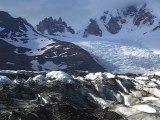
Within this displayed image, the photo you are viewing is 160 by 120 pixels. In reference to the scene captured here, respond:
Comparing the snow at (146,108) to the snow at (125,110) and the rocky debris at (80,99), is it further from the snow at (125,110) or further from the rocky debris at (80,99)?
the snow at (125,110)

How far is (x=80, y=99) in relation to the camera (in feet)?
336

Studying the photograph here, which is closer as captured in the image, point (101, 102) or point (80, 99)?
point (101, 102)

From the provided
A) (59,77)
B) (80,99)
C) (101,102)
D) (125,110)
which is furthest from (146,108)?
(59,77)

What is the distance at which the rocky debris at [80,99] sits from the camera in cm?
7331

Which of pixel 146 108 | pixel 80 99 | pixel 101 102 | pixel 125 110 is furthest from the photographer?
pixel 80 99

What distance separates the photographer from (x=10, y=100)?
8450 centimetres

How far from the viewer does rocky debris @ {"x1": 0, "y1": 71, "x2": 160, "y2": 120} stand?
241 ft

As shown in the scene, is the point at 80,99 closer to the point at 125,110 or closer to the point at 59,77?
the point at 125,110

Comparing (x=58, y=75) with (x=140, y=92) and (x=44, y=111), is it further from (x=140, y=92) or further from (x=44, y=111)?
(x=44, y=111)

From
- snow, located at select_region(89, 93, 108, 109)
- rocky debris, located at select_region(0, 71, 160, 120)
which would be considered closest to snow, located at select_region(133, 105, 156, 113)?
rocky debris, located at select_region(0, 71, 160, 120)

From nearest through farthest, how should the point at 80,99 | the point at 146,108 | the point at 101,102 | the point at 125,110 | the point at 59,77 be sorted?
the point at 125,110, the point at 146,108, the point at 101,102, the point at 80,99, the point at 59,77

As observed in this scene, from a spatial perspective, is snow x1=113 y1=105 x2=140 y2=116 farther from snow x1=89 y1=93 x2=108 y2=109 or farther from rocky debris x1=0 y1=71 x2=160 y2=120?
snow x1=89 y1=93 x2=108 y2=109

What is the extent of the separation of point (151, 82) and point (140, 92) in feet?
50.0

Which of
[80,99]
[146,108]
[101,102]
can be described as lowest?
[101,102]
